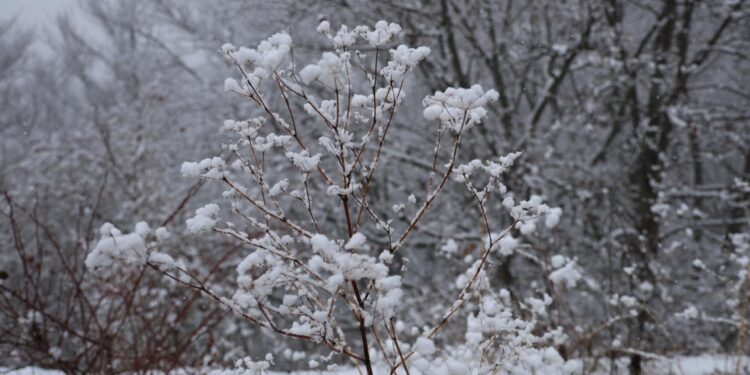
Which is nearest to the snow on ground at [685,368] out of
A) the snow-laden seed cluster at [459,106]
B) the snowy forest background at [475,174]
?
A: the snowy forest background at [475,174]

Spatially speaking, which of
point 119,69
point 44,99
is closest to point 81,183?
point 119,69

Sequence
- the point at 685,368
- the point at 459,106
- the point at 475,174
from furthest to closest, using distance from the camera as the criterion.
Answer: the point at 475,174 → the point at 685,368 → the point at 459,106

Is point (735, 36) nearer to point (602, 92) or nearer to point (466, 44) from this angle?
point (602, 92)

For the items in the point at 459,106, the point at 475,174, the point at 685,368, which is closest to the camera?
the point at 459,106

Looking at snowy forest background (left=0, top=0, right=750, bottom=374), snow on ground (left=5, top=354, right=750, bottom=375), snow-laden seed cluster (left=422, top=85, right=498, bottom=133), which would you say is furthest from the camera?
snowy forest background (left=0, top=0, right=750, bottom=374)

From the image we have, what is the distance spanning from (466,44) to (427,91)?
1.15 m

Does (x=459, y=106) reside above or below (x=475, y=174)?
below

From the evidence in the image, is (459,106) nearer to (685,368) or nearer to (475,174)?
(685,368)

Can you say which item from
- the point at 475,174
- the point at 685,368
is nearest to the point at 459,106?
the point at 685,368

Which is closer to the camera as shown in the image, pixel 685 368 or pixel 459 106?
pixel 459 106

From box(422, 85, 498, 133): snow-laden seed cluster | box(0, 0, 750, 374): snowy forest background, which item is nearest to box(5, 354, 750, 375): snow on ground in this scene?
box(0, 0, 750, 374): snowy forest background

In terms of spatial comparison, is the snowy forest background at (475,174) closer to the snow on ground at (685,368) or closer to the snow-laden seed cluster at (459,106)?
the snow on ground at (685,368)

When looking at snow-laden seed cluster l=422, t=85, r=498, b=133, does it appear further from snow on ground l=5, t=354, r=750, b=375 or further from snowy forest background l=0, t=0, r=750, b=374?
snow on ground l=5, t=354, r=750, b=375

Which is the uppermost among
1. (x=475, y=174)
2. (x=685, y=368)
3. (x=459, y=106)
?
(x=475, y=174)
